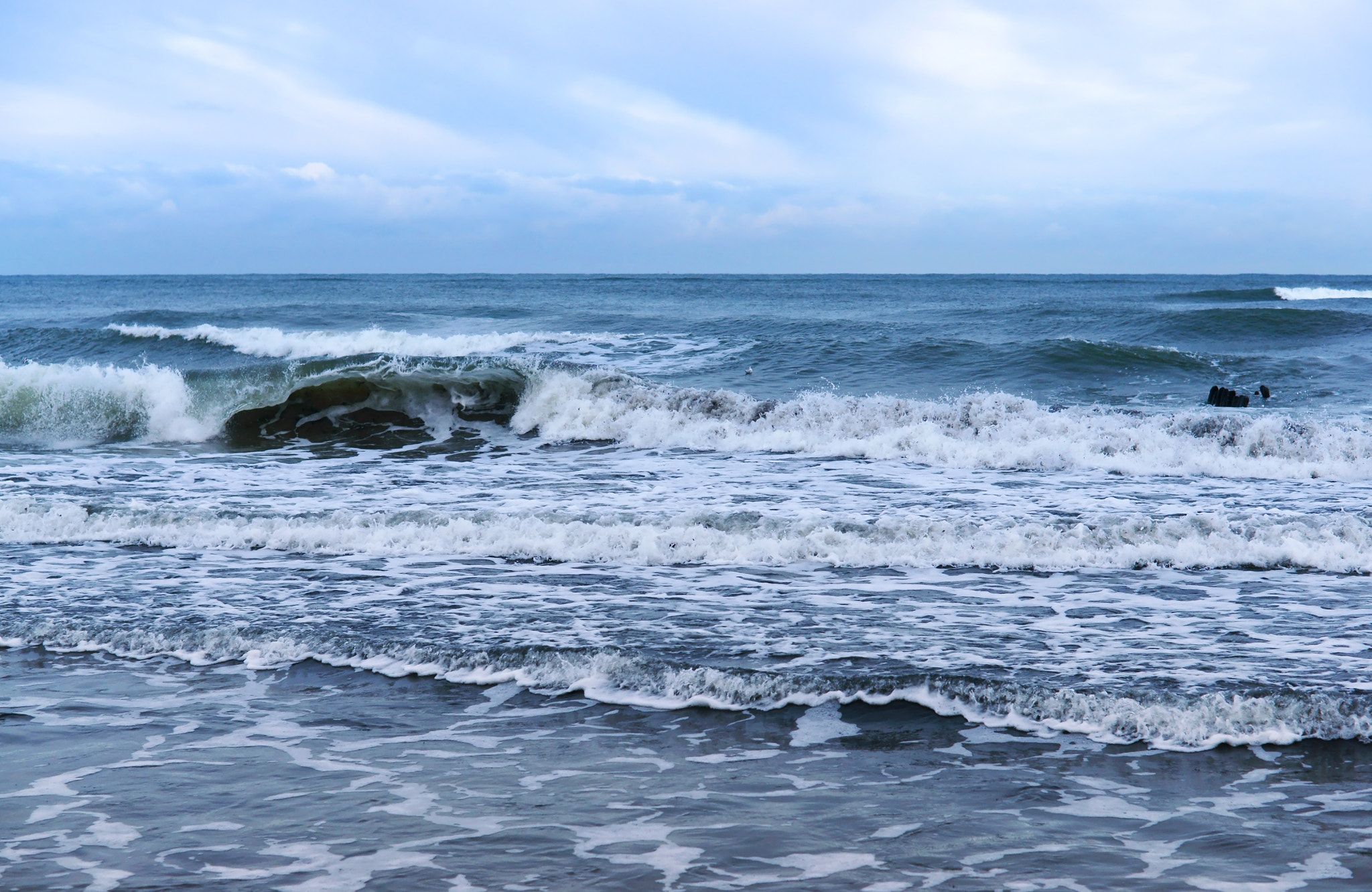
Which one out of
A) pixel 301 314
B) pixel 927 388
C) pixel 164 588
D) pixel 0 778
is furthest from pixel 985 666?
pixel 301 314

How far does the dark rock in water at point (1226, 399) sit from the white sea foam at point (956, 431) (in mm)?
873

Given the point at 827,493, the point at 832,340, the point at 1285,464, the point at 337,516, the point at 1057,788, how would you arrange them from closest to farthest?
1. the point at 1057,788
2. the point at 337,516
3. the point at 827,493
4. the point at 1285,464
5. the point at 832,340

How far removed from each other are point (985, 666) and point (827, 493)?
444 centimetres

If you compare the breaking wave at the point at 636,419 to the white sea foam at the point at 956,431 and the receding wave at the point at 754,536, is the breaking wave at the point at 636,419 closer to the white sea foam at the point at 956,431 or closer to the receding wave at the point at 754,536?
the white sea foam at the point at 956,431

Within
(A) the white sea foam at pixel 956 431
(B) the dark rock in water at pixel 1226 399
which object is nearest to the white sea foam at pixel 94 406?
(A) the white sea foam at pixel 956 431

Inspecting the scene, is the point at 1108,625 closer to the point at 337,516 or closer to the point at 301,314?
the point at 337,516

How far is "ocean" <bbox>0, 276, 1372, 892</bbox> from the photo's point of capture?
3.08 m

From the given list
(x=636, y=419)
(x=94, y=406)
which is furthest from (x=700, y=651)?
(x=94, y=406)

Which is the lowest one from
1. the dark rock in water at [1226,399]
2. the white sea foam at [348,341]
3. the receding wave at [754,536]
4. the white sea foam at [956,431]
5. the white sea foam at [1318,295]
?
the receding wave at [754,536]

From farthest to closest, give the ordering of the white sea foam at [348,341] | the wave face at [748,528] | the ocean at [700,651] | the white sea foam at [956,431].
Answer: the white sea foam at [348,341]
the white sea foam at [956,431]
the wave face at [748,528]
the ocean at [700,651]

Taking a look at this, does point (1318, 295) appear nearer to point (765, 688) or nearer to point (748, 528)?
point (748, 528)

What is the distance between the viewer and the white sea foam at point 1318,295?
44.0 metres

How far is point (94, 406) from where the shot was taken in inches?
581

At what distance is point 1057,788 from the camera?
344 centimetres
